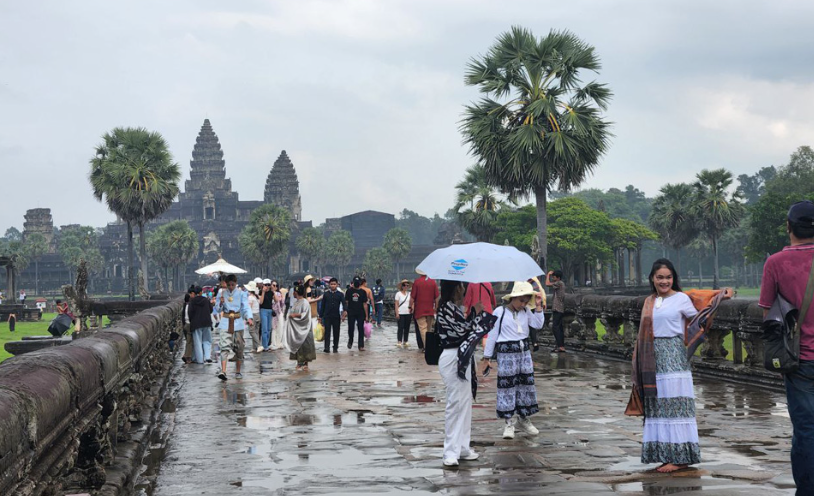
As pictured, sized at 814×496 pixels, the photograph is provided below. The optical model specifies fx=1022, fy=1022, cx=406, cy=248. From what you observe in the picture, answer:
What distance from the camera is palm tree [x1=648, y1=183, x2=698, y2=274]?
84688 millimetres

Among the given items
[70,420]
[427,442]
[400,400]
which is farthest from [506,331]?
[70,420]

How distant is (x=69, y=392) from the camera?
17.4ft

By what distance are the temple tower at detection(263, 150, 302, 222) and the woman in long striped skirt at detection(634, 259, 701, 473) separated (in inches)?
6278

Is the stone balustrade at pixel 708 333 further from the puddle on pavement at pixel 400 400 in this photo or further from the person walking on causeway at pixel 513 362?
the person walking on causeway at pixel 513 362

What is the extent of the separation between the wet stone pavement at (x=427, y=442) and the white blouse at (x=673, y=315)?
1.03m

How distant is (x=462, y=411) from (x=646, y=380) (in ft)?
4.95

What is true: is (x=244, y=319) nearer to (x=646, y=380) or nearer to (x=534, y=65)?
(x=646, y=380)

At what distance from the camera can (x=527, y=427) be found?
9.42 meters

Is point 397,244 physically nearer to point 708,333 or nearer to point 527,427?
point 708,333

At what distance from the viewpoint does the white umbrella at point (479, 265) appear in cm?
878

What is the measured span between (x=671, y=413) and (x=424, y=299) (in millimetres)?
12283

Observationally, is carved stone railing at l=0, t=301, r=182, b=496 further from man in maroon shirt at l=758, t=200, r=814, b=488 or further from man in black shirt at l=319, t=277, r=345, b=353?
man in black shirt at l=319, t=277, r=345, b=353

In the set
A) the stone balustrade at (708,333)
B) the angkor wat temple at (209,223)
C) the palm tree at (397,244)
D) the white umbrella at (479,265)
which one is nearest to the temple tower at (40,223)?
the angkor wat temple at (209,223)

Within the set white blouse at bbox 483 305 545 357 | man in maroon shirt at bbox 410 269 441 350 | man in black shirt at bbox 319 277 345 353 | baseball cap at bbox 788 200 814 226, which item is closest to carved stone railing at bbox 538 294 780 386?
man in maroon shirt at bbox 410 269 441 350
